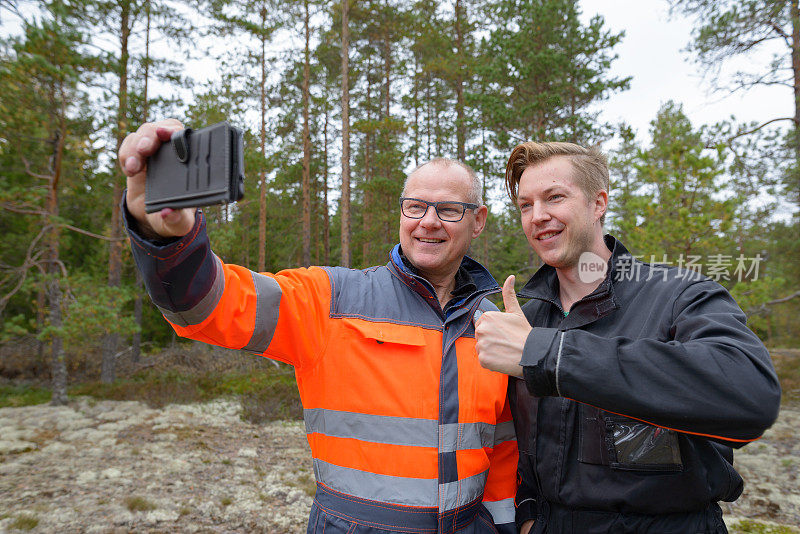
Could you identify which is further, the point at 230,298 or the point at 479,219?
the point at 479,219

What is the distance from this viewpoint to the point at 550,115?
11164 millimetres

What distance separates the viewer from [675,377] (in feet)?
3.78

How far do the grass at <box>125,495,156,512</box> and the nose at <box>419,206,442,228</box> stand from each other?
16.5 feet

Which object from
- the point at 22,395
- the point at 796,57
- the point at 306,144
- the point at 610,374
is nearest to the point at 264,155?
the point at 306,144

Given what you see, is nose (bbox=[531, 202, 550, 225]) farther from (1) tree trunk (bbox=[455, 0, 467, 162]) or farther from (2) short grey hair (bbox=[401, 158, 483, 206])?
(1) tree trunk (bbox=[455, 0, 467, 162])

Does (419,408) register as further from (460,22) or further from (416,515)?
(460,22)

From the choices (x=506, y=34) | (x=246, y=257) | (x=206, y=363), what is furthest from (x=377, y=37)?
(x=206, y=363)

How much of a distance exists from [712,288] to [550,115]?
35.4ft

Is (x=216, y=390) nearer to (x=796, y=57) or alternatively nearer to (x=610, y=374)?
(x=610, y=374)

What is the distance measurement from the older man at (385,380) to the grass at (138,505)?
4.35 m

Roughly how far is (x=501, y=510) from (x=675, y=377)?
4.15ft

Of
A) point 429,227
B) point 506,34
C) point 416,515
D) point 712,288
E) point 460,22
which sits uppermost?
point 460,22

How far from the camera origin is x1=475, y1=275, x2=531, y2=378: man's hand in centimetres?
136

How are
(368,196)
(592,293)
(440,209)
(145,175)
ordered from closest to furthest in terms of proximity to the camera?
(145,175) → (592,293) → (440,209) → (368,196)
